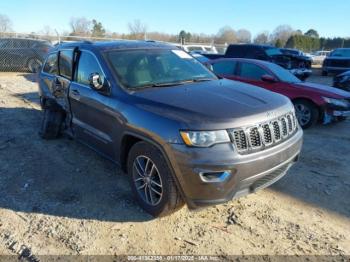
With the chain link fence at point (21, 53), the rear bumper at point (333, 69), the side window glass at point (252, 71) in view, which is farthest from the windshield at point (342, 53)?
the chain link fence at point (21, 53)

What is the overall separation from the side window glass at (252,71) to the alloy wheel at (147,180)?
503 cm

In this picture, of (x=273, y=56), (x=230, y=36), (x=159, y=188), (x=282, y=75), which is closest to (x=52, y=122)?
(x=159, y=188)

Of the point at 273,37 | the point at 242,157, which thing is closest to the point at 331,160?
the point at 242,157

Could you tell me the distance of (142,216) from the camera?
3568 mm

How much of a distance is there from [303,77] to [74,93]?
12.0 metres

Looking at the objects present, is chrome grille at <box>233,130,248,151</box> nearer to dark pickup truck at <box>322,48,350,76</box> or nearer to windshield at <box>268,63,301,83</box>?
windshield at <box>268,63,301,83</box>

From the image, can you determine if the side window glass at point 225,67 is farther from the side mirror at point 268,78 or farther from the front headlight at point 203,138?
the front headlight at point 203,138

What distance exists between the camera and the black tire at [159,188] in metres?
3.18

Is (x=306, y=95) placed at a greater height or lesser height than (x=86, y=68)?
lesser

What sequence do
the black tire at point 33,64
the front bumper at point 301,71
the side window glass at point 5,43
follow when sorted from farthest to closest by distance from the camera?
the black tire at point 33,64, the side window glass at point 5,43, the front bumper at point 301,71

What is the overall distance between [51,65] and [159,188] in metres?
3.58

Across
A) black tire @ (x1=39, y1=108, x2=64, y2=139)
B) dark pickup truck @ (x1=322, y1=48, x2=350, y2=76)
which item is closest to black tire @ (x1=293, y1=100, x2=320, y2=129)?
black tire @ (x1=39, y1=108, x2=64, y2=139)

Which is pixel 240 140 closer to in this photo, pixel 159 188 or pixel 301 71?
pixel 159 188

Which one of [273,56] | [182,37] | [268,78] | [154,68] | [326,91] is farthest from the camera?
[182,37]
